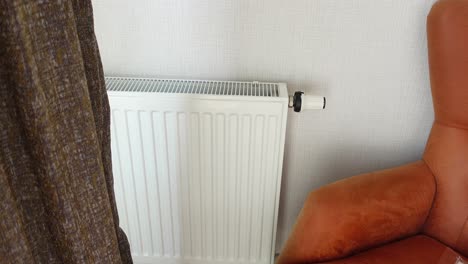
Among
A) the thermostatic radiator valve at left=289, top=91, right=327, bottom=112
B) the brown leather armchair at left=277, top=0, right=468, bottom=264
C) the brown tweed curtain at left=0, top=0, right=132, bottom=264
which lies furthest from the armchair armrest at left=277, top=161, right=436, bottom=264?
the brown tweed curtain at left=0, top=0, right=132, bottom=264

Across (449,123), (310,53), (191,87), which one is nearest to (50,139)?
(191,87)

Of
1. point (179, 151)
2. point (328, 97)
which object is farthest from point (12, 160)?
point (328, 97)

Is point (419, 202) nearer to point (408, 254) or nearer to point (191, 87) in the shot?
point (408, 254)

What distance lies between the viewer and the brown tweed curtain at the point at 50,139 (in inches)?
17.0

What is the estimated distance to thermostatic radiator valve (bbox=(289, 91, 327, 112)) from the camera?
0.98m

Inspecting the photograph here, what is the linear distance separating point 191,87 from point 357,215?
1.67 ft

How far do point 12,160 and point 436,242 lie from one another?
34.4 inches

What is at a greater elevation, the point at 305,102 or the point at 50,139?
the point at 50,139

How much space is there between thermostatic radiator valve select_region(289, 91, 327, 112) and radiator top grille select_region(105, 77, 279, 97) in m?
0.05

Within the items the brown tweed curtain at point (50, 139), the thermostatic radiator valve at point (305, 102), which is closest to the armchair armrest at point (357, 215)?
the thermostatic radiator valve at point (305, 102)

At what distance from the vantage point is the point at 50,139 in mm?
468

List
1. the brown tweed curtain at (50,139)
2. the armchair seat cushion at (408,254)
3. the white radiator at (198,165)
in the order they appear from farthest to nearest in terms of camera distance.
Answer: the white radiator at (198,165), the armchair seat cushion at (408,254), the brown tweed curtain at (50,139)

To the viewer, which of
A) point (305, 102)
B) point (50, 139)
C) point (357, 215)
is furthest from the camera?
point (305, 102)

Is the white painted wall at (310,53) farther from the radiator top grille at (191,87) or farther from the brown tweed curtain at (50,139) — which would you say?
the brown tweed curtain at (50,139)
